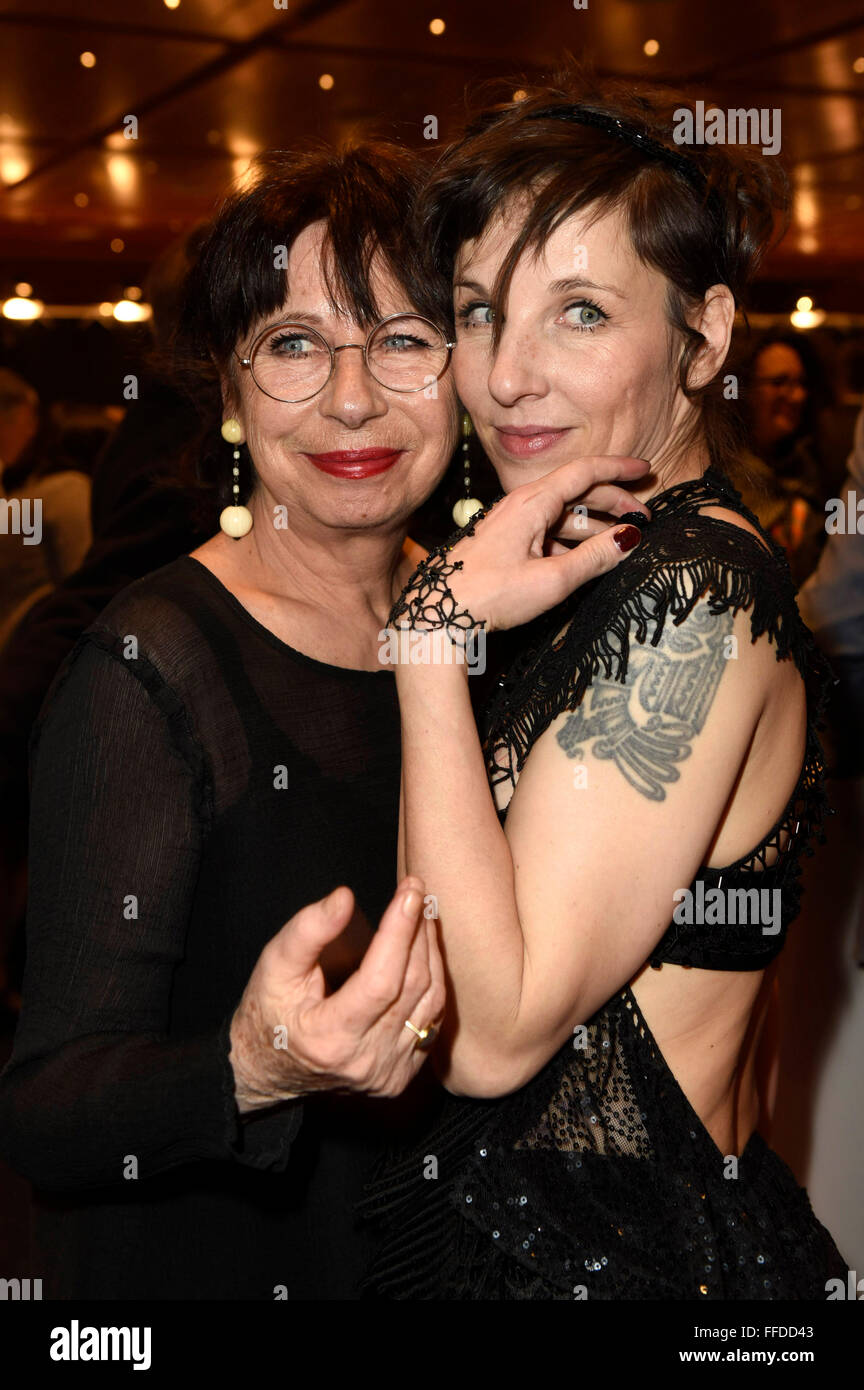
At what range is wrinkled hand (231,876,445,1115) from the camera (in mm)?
1061

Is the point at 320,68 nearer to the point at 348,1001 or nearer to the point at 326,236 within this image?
the point at 326,236

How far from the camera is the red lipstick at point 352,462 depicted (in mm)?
1592

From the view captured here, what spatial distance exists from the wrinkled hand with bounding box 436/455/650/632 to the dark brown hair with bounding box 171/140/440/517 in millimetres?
413

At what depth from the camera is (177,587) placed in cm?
152

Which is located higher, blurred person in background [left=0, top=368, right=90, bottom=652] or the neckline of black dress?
blurred person in background [left=0, top=368, right=90, bottom=652]

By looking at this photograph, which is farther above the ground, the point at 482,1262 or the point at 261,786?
the point at 261,786

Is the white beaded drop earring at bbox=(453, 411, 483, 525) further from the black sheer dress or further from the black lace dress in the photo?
the black lace dress

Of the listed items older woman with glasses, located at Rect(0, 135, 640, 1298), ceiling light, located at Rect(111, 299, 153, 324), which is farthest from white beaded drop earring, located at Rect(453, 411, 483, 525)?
ceiling light, located at Rect(111, 299, 153, 324)

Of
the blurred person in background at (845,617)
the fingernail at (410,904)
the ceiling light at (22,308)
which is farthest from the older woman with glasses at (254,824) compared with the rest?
the ceiling light at (22,308)

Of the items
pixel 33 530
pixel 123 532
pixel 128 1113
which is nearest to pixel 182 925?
pixel 128 1113

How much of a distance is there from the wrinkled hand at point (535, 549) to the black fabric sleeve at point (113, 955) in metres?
0.39

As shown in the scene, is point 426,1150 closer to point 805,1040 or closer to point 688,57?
point 805,1040
